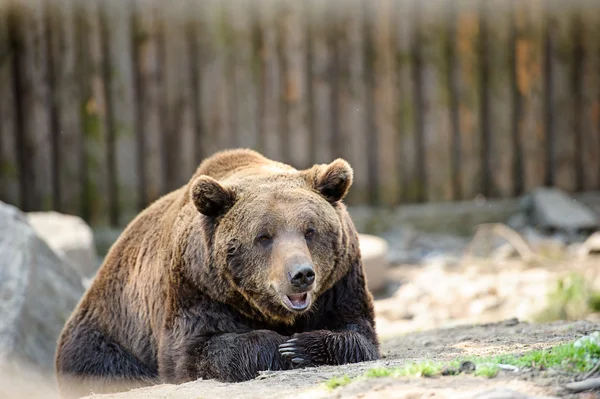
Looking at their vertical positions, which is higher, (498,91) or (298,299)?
(498,91)

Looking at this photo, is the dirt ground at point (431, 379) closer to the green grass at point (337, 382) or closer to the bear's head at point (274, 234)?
the green grass at point (337, 382)

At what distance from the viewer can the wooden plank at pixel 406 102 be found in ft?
41.8

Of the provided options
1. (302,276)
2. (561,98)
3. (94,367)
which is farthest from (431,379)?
(561,98)

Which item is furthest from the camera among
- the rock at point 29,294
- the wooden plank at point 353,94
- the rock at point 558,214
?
the rock at point 558,214

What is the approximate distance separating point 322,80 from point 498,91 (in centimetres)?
245

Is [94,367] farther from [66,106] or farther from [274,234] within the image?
[66,106]

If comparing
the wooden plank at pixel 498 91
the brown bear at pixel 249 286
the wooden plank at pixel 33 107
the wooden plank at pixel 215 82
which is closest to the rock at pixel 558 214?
the wooden plank at pixel 498 91

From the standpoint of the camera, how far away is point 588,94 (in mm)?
13266

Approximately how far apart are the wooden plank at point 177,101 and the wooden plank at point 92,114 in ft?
2.70

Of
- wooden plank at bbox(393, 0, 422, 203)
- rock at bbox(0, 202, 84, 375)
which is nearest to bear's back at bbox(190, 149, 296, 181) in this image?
rock at bbox(0, 202, 84, 375)

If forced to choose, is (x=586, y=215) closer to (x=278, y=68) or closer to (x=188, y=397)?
(x=278, y=68)

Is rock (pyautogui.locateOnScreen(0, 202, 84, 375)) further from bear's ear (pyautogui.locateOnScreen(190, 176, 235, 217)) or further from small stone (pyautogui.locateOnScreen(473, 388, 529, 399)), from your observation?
small stone (pyautogui.locateOnScreen(473, 388, 529, 399))

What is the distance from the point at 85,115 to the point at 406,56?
14.2 feet

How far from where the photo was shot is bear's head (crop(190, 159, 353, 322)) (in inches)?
210
